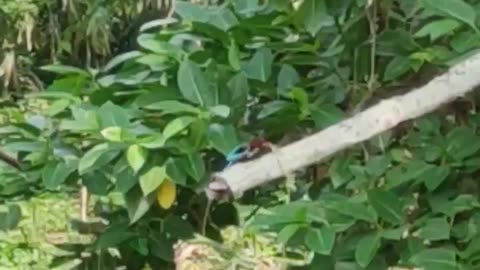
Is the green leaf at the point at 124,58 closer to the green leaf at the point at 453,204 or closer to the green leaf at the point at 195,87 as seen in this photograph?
the green leaf at the point at 195,87

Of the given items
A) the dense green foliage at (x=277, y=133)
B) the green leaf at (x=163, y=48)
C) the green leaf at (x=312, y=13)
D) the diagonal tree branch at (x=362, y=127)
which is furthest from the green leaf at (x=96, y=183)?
the diagonal tree branch at (x=362, y=127)

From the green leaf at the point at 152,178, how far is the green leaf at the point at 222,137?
0.26 feet

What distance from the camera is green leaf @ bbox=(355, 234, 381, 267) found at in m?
1.25

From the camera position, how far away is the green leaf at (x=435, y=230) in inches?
48.3

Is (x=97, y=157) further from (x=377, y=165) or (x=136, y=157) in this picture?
(x=377, y=165)

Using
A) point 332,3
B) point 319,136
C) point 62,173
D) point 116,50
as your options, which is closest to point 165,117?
point 62,173

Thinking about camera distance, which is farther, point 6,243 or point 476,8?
point 6,243

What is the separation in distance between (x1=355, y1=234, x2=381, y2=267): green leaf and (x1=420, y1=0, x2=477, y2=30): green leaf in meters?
0.29

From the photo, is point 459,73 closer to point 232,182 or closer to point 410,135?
point 232,182

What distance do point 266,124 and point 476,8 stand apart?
0.32m

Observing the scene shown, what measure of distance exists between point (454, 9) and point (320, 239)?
0.33 metres

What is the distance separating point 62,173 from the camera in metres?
1.38

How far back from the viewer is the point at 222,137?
1.33 metres

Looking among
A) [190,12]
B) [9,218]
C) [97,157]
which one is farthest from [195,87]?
[9,218]
